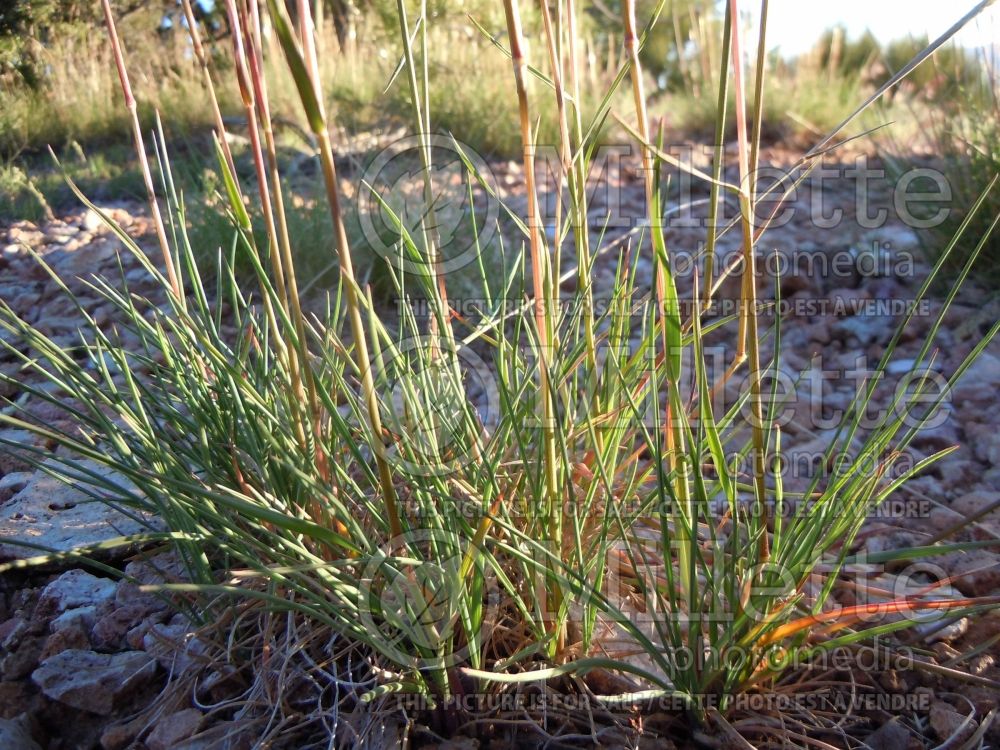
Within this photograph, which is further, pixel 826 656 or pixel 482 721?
pixel 826 656

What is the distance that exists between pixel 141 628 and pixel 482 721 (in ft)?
1.58

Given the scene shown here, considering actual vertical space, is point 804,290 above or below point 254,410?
below

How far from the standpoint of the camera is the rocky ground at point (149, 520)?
0.90m

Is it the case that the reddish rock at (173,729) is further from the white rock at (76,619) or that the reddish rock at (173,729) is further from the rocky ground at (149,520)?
the white rock at (76,619)

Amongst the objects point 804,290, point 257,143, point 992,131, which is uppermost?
point 257,143

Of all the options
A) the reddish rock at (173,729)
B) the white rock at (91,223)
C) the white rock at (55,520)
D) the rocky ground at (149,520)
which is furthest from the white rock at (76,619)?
the white rock at (91,223)

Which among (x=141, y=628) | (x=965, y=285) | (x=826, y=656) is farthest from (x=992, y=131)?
(x=141, y=628)

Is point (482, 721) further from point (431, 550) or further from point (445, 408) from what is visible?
point (445, 408)

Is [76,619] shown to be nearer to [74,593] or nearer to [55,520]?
[74,593]

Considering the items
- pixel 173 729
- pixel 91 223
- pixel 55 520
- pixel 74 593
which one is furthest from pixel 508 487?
pixel 91 223

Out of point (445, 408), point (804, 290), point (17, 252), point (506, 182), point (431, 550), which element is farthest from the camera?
point (506, 182)

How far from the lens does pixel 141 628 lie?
1.02m

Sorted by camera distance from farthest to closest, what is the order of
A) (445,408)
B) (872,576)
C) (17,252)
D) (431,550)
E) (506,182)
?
(506,182) < (17,252) < (872,576) < (445,408) < (431,550)

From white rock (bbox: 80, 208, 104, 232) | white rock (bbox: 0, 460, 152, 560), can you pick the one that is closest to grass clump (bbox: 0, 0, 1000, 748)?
white rock (bbox: 0, 460, 152, 560)
